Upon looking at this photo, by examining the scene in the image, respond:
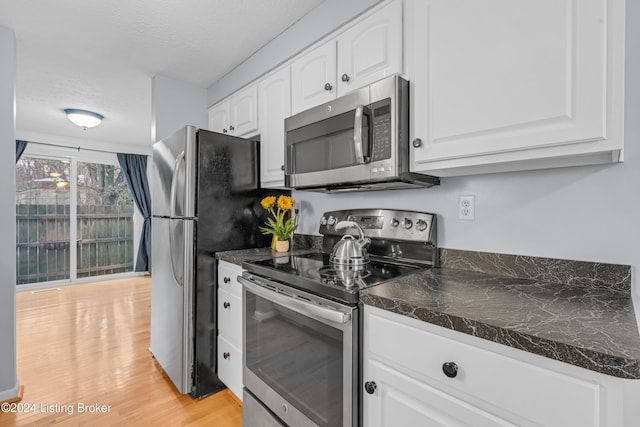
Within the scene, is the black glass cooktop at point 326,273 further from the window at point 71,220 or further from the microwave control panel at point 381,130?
the window at point 71,220

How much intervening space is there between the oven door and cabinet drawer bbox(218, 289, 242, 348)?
179 mm

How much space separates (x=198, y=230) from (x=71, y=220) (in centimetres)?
440

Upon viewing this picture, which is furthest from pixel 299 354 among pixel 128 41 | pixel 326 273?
pixel 128 41

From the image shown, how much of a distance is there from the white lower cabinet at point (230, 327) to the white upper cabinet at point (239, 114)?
1027 mm

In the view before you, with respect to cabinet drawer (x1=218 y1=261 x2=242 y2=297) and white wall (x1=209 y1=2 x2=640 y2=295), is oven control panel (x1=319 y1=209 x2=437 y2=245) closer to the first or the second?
white wall (x1=209 y1=2 x2=640 y2=295)

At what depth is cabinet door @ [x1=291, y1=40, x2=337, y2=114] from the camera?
1665 millimetres

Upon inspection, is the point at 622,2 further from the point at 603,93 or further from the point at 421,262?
the point at 421,262

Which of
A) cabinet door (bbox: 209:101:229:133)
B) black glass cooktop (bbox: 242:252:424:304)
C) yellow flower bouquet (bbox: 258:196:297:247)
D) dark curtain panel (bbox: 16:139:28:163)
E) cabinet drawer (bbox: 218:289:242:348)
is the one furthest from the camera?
dark curtain panel (bbox: 16:139:28:163)

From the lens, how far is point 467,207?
1401 mm

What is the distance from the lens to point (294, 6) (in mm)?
1848

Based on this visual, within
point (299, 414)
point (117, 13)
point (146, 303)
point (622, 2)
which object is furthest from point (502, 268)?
point (146, 303)

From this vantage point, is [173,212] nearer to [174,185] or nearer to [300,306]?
[174,185]

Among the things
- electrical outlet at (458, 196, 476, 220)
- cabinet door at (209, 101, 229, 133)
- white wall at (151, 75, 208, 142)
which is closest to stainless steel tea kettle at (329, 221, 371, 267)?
electrical outlet at (458, 196, 476, 220)

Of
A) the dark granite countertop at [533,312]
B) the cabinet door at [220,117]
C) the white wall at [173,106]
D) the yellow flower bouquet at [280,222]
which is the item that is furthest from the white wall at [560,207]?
the white wall at [173,106]
